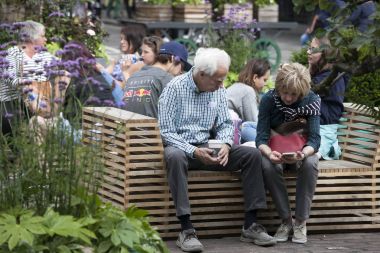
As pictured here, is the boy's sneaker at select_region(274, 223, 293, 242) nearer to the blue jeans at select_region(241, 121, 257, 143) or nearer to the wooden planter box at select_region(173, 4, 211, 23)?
the blue jeans at select_region(241, 121, 257, 143)

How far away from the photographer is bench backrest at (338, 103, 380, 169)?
7.82 m

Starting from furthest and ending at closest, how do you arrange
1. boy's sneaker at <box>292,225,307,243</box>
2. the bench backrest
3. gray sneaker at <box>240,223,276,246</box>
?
the bench backrest
boy's sneaker at <box>292,225,307,243</box>
gray sneaker at <box>240,223,276,246</box>

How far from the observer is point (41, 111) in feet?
19.0

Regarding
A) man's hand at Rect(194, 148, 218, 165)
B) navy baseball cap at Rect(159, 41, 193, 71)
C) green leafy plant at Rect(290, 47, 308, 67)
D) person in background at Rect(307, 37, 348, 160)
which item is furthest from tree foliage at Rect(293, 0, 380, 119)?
green leafy plant at Rect(290, 47, 308, 67)

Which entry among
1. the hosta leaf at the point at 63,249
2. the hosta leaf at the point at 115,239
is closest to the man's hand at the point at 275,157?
the hosta leaf at the point at 115,239

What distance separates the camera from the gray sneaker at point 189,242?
23.1ft

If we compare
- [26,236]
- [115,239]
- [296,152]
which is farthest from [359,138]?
[26,236]

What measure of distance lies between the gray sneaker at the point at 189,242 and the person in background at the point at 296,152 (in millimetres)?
649

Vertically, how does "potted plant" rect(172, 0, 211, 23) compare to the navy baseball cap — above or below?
below

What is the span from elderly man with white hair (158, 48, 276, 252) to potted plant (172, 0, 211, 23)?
10961 mm

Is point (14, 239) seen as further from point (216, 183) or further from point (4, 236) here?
point (216, 183)

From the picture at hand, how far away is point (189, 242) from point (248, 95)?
6.40 feet

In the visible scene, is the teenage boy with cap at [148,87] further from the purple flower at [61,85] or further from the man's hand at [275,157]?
Answer: the purple flower at [61,85]

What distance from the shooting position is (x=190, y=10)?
18344 millimetres
